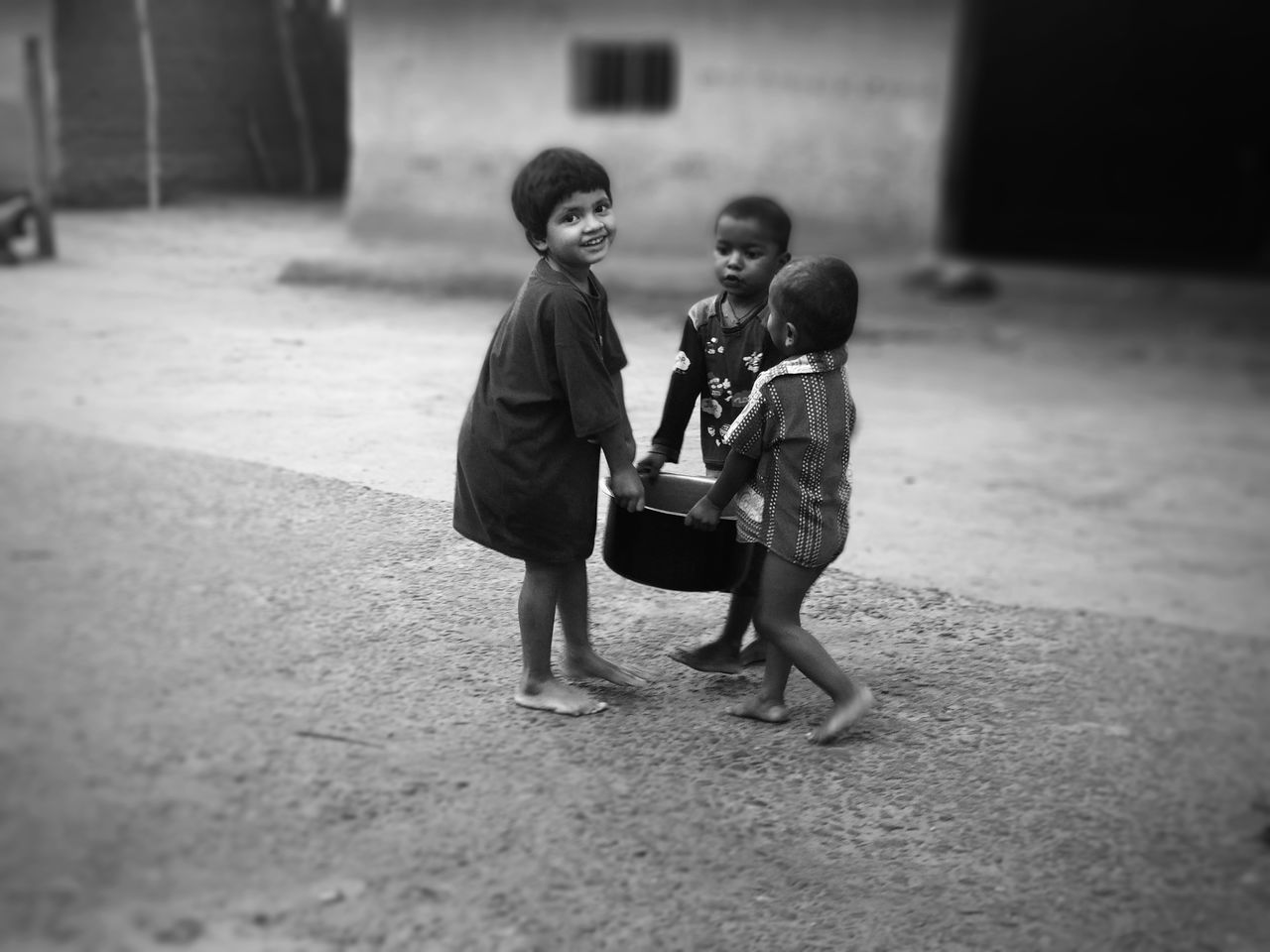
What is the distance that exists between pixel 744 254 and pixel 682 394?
30 centimetres

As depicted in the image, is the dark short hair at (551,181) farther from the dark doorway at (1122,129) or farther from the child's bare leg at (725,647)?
the dark doorway at (1122,129)

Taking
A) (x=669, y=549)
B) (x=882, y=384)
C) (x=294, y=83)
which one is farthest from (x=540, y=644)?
(x=882, y=384)

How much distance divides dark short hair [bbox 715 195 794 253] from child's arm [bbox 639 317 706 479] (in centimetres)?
23

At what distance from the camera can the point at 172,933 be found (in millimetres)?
1441

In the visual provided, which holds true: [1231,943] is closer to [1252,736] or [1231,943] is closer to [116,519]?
[1252,736]

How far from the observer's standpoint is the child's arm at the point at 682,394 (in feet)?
8.51

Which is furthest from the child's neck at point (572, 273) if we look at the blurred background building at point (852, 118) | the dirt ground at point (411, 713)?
the blurred background building at point (852, 118)

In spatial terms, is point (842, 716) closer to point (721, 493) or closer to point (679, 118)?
point (721, 493)

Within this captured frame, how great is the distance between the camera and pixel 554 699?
242 cm

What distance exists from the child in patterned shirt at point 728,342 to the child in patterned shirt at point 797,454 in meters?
0.13

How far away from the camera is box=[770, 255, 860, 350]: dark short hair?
230cm

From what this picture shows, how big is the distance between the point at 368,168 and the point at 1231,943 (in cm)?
746

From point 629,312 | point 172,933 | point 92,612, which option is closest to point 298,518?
point 92,612

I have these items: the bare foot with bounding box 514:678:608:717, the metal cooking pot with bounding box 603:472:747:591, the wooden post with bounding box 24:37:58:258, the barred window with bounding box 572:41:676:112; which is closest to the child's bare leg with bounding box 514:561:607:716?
the bare foot with bounding box 514:678:608:717
